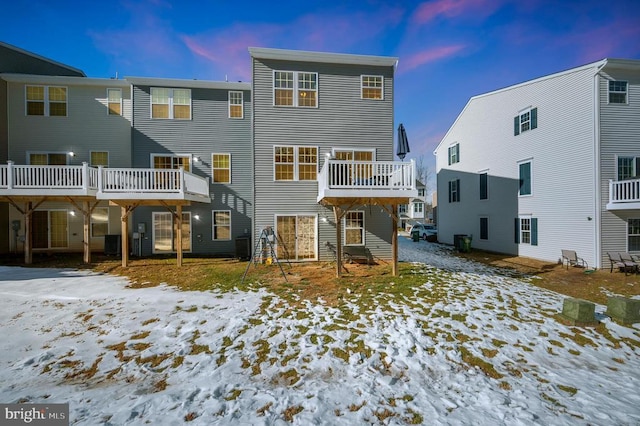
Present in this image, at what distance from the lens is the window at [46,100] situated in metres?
13.1

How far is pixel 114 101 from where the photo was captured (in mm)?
13406

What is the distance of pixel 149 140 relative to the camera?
510 inches

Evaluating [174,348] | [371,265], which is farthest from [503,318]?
[174,348]

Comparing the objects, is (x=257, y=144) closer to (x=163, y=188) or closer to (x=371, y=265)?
(x=163, y=188)

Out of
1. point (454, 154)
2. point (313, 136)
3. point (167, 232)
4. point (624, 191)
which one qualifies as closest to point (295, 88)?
point (313, 136)

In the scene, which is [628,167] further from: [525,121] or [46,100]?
[46,100]

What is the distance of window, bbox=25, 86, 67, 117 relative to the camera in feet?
43.0

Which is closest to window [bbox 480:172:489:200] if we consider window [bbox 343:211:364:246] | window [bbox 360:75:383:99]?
window [bbox 360:75:383:99]

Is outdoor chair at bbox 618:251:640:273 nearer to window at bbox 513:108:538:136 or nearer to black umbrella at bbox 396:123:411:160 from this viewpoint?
window at bbox 513:108:538:136

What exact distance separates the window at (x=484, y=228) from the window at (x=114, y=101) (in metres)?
23.0

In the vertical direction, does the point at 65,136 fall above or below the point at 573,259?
above

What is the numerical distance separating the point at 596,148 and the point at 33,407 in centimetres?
1839

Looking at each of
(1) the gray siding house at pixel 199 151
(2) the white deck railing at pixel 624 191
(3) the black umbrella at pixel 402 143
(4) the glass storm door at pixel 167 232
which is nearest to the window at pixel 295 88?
(1) the gray siding house at pixel 199 151

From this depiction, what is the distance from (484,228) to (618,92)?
8.71 metres
